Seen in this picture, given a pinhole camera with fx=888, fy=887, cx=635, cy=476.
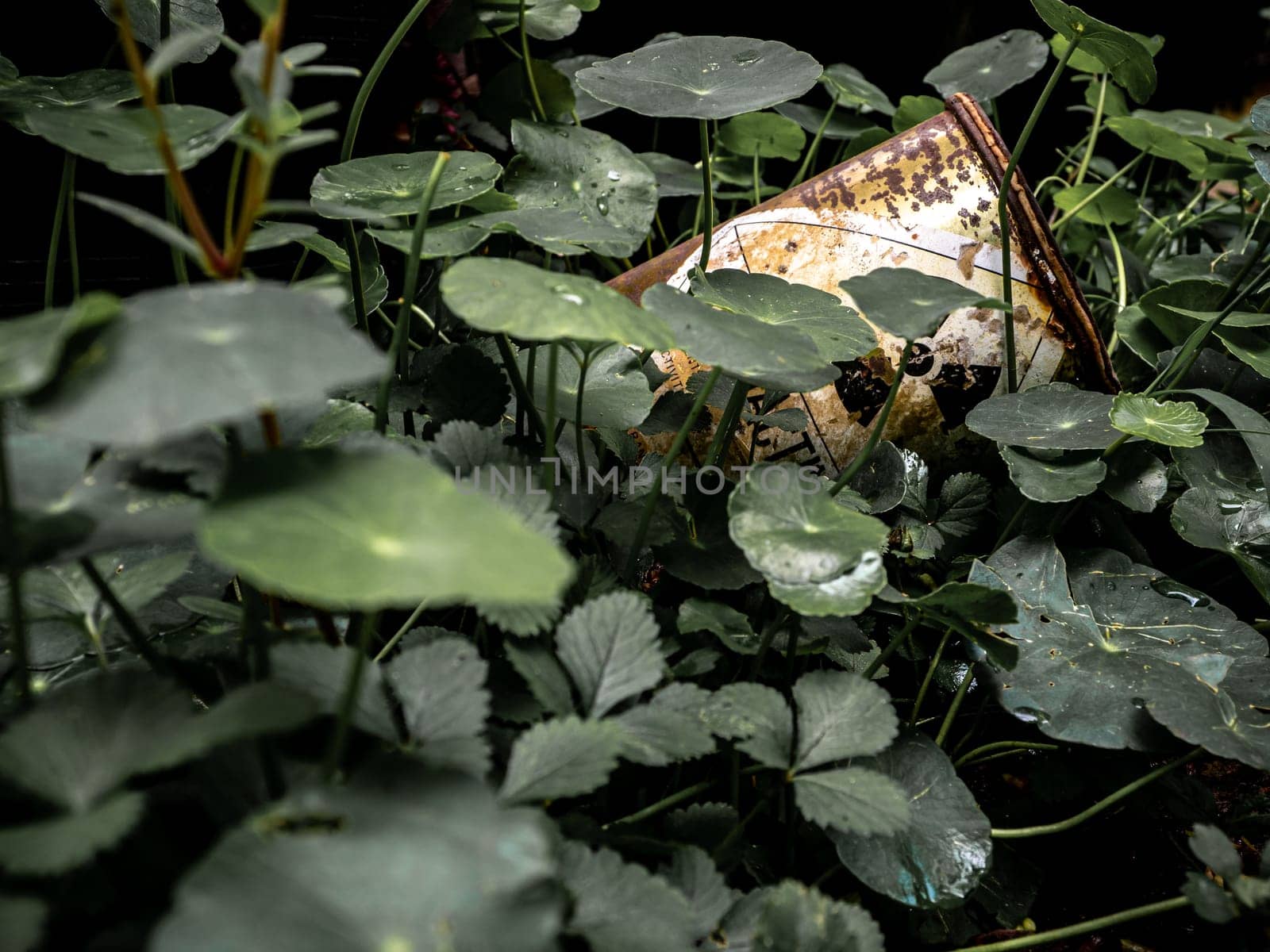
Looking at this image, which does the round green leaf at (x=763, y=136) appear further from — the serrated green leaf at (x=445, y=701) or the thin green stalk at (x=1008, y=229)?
the serrated green leaf at (x=445, y=701)

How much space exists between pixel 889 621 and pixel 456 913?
0.68 metres

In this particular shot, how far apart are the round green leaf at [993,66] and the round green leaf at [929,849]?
955 millimetres

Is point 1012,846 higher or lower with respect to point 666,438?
lower

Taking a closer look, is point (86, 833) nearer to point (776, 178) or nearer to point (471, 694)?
point (471, 694)

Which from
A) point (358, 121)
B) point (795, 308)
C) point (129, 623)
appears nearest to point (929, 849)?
point (795, 308)

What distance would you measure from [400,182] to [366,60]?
0.63m

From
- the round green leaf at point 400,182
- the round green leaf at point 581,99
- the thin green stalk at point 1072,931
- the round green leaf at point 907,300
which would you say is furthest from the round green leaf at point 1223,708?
the round green leaf at point 581,99

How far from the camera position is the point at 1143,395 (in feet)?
2.96

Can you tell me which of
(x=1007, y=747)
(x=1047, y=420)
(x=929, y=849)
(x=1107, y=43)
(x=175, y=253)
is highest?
(x=1107, y=43)

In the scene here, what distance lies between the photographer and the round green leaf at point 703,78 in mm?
809

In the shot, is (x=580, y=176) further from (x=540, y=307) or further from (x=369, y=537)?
(x=369, y=537)

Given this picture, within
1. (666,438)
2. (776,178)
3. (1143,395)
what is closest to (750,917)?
(666,438)

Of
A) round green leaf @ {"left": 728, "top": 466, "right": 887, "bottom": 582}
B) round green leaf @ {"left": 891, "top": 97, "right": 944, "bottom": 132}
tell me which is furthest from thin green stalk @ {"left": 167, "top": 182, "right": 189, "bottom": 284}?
round green leaf @ {"left": 891, "top": 97, "right": 944, "bottom": 132}

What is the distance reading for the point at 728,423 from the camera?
82 cm
